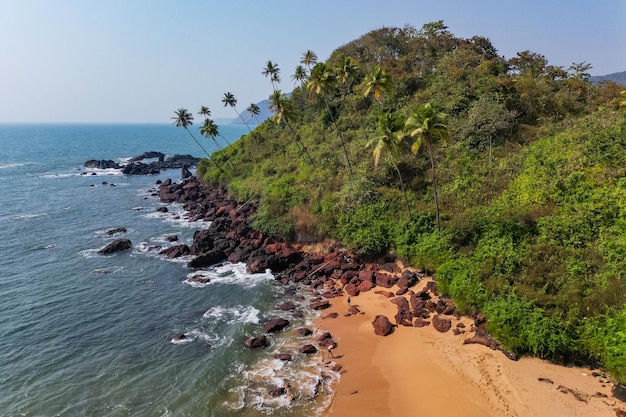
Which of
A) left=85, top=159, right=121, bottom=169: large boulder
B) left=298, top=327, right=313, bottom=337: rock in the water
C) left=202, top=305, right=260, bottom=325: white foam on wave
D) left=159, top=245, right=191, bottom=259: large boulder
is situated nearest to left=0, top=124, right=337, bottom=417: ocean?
left=202, top=305, right=260, bottom=325: white foam on wave

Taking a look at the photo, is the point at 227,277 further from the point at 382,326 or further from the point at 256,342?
the point at 382,326

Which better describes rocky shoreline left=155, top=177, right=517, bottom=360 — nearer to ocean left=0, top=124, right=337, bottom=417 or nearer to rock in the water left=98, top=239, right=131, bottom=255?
ocean left=0, top=124, right=337, bottom=417

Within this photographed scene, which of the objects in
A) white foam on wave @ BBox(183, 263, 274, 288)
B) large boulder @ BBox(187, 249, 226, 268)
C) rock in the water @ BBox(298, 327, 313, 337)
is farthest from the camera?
large boulder @ BBox(187, 249, 226, 268)

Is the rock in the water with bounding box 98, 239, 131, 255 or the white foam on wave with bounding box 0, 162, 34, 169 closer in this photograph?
the rock in the water with bounding box 98, 239, 131, 255

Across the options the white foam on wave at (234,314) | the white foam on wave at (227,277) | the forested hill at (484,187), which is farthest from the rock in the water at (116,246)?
the white foam on wave at (234,314)

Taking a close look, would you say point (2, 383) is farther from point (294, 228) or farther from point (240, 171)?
point (240, 171)

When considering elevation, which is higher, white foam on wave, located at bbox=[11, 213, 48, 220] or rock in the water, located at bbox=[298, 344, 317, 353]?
rock in the water, located at bbox=[298, 344, 317, 353]

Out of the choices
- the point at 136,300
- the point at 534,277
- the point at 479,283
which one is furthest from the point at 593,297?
the point at 136,300
